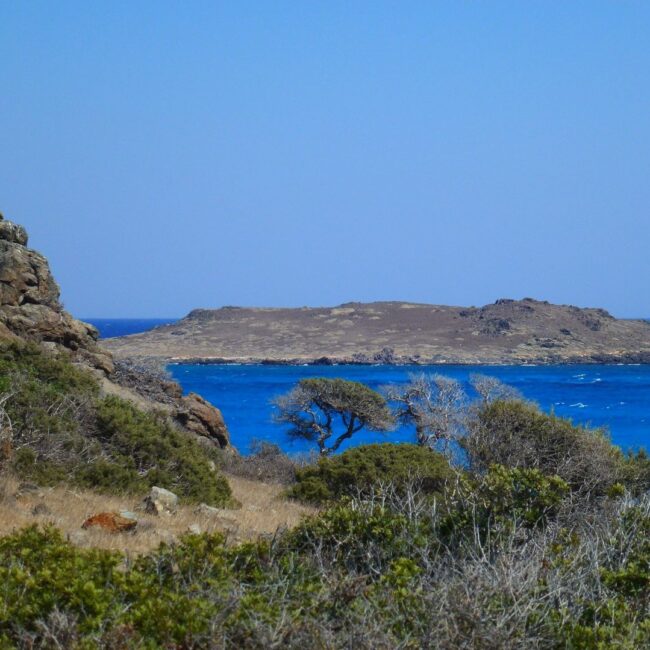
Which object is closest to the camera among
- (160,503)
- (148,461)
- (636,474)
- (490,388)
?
(160,503)

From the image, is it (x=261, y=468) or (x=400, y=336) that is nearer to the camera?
(x=261, y=468)

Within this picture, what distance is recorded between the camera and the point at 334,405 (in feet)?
103

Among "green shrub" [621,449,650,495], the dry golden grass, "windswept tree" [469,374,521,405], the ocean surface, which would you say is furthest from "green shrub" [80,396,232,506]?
the ocean surface

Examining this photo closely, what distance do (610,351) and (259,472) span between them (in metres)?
104

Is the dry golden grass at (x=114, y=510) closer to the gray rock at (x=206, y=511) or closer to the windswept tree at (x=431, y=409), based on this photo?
the gray rock at (x=206, y=511)

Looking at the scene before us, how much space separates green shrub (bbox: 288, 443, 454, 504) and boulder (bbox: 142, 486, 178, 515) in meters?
3.56

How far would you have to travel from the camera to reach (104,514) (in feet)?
27.0

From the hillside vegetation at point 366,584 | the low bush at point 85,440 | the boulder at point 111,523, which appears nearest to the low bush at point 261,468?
the low bush at point 85,440

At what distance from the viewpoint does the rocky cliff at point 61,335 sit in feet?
55.9

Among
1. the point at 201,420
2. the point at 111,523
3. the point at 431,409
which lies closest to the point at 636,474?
the point at 201,420

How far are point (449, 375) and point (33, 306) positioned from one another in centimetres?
7452

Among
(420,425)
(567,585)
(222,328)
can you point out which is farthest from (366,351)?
(567,585)

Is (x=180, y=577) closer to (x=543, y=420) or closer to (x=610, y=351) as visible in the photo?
(x=543, y=420)

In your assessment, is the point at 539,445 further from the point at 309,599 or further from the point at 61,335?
the point at 309,599
